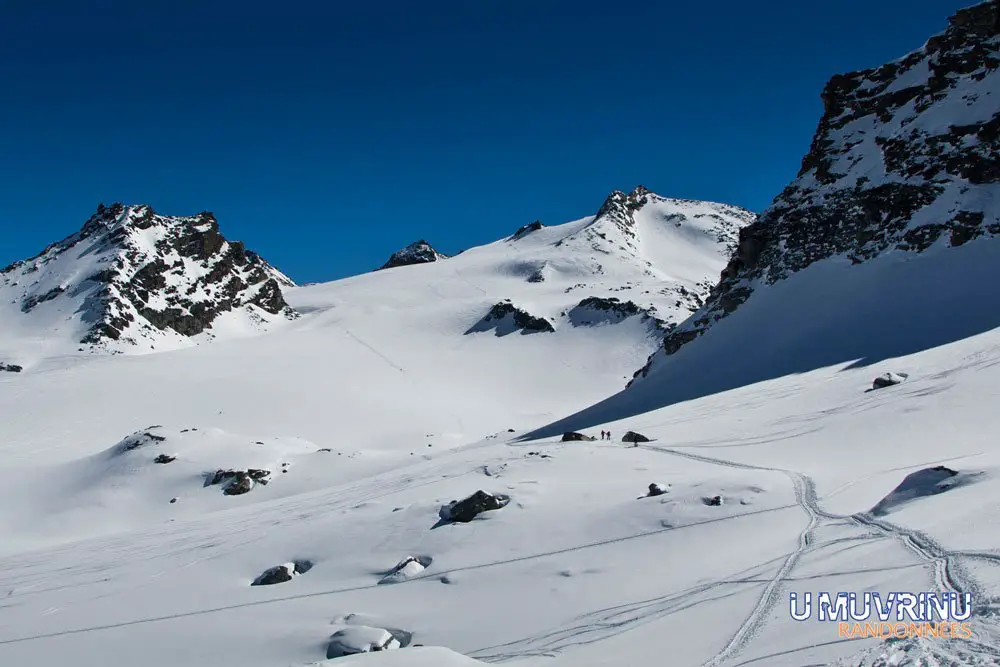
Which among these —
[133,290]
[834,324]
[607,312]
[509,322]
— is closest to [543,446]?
[834,324]

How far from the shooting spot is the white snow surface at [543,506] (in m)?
9.59

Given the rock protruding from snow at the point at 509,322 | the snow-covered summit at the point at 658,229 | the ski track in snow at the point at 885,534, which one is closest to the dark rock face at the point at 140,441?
the ski track in snow at the point at 885,534

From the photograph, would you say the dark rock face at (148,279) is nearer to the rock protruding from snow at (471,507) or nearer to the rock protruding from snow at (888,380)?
the rock protruding from snow at (471,507)

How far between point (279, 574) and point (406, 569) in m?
3.52

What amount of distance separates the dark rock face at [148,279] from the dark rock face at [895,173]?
172ft

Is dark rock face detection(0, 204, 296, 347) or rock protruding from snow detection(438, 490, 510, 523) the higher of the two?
dark rock face detection(0, 204, 296, 347)

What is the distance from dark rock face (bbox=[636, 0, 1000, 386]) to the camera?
42.8 metres

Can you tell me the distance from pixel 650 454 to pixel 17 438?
42838mm

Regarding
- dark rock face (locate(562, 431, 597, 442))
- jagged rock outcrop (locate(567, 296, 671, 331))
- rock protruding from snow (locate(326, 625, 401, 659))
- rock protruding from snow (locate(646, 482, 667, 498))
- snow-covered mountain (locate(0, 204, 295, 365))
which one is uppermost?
snow-covered mountain (locate(0, 204, 295, 365))

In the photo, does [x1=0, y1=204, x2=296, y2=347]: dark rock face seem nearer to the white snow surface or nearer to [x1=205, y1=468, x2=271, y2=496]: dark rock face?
the white snow surface

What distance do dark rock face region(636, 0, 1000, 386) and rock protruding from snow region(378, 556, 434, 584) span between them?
34636 mm

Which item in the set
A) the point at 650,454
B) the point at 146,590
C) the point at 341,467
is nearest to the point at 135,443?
the point at 341,467

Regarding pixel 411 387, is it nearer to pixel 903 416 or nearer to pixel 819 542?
pixel 903 416

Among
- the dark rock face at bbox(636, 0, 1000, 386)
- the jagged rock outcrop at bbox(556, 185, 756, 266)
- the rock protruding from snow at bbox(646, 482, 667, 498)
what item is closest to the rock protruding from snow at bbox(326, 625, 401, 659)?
the rock protruding from snow at bbox(646, 482, 667, 498)
